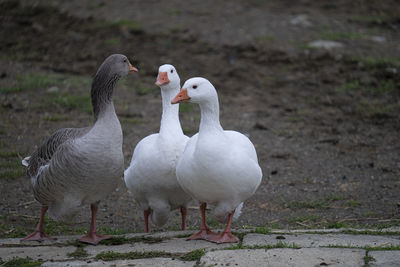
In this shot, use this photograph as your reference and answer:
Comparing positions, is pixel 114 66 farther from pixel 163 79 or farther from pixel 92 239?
pixel 92 239

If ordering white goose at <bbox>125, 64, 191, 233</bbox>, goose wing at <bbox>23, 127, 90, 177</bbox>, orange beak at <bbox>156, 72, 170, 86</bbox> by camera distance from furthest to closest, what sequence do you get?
orange beak at <bbox>156, 72, 170, 86</bbox> → white goose at <bbox>125, 64, 191, 233</bbox> → goose wing at <bbox>23, 127, 90, 177</bbox>

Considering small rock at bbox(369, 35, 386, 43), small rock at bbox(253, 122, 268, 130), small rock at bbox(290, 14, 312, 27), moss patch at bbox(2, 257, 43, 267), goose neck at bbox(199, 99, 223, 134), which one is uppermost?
small rock at bbox(290, 14, 312, 27)

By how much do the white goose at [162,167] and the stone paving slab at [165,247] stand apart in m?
0.75

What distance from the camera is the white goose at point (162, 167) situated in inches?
233

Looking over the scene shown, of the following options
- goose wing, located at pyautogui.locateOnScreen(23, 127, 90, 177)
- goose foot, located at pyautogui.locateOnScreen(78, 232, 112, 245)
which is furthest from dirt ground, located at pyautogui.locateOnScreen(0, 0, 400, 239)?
goose foot, located at pyautogui.locateOnScreen(78, 232, 112, 245)

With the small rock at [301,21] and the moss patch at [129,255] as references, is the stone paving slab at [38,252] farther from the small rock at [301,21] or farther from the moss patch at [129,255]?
the small rock at [301,21]

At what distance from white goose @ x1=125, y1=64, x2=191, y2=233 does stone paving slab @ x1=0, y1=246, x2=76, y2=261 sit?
1069 millimetres

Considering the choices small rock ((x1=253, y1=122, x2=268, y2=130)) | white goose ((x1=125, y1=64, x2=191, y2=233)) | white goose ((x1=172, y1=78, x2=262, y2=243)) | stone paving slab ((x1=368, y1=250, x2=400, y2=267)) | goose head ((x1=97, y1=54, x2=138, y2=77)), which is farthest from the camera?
small rock ((x1=253, y1=122, x2=268, y2=130))

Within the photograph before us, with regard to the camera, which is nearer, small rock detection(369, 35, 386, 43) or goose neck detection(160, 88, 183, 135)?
goose neck detection(160, 88, 183, 135)

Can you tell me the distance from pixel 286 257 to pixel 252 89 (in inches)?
A: 278

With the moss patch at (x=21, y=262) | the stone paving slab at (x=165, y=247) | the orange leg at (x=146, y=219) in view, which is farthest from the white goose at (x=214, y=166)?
the moss patch at (x=21, y=262)

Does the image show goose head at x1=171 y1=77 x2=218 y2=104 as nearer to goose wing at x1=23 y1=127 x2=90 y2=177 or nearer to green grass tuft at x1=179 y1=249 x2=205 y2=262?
goose wing at x1=23 y1=127 x2=90 y2=177

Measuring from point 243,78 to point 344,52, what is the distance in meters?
2.44

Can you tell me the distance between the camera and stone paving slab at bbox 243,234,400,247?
504 centimetres
